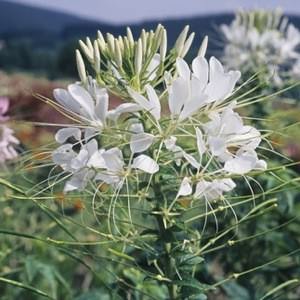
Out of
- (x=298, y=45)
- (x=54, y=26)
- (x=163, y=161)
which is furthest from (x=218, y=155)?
(x=54, y=26)

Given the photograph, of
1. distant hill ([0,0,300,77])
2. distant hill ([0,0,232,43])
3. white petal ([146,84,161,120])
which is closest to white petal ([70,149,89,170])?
white petal ([146,84,161,120])

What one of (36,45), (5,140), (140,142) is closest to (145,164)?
(140,142)

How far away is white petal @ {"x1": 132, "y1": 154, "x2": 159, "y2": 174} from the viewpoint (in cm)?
111

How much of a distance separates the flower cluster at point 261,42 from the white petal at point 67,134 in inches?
67.6

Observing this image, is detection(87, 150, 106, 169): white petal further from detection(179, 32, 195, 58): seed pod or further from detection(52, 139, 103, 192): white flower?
detection(179, 32, 195, 58): seed pod

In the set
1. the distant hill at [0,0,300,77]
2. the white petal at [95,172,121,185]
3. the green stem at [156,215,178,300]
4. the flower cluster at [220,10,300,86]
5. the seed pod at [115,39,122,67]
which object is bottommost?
the distant hill at [0,0,300,77]

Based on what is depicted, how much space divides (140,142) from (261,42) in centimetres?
186

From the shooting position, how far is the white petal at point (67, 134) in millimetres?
1162

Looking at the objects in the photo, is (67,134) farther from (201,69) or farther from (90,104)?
(201,69)

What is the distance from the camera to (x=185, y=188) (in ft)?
3.70

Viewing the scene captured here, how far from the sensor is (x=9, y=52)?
2136 centimetres

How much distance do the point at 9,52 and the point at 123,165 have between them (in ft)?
67.7

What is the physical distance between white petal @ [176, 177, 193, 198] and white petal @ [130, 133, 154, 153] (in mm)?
66

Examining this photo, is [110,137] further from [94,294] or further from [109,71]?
[94,294]
